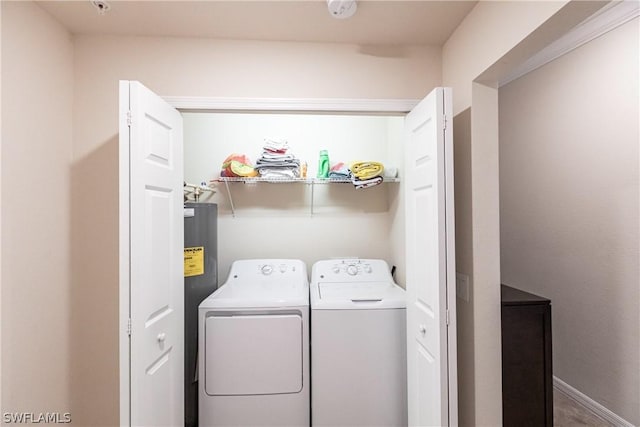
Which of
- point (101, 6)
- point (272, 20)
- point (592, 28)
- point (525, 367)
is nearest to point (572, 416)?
point (525, 367)

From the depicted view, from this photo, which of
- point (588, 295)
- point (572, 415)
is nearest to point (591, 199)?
point (588, 295)

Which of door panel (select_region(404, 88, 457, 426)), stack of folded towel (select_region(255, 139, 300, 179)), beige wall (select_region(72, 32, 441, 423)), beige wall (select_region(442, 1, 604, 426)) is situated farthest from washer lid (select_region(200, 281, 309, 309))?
beige wall (select_region(442, 1, 604, 426))

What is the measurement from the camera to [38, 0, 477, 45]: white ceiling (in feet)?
4.80

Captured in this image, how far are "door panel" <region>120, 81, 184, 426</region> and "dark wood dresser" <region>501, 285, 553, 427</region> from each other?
5.41 ft

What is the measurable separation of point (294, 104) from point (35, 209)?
52.8 inches

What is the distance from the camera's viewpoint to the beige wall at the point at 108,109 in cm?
169

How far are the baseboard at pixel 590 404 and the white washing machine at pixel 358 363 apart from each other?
1.39 meters

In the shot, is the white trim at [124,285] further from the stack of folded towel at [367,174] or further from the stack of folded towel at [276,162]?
the stack of folded towel at [367,174]

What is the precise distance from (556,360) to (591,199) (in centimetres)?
131

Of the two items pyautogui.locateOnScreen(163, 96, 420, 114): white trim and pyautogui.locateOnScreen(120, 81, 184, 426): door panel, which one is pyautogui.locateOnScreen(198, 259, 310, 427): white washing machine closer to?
pyautogui.locateOnScreen(120, 81, 184, 426): door panel

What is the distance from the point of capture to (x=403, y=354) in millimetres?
1925

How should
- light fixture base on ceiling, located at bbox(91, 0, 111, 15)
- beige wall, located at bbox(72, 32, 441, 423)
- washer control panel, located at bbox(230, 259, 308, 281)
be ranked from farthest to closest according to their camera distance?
washer control panel, located at bbox(230, 259, 308, 281)
beige wall, located at bbox(72, 32, 441, 423)
light fixture base on ceiling, located at bbox(91, 0, 111, 15)

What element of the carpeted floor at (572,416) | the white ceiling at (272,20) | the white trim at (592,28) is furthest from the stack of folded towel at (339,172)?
the carpeted floor at (572,416)

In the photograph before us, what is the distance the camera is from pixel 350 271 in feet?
8.03
